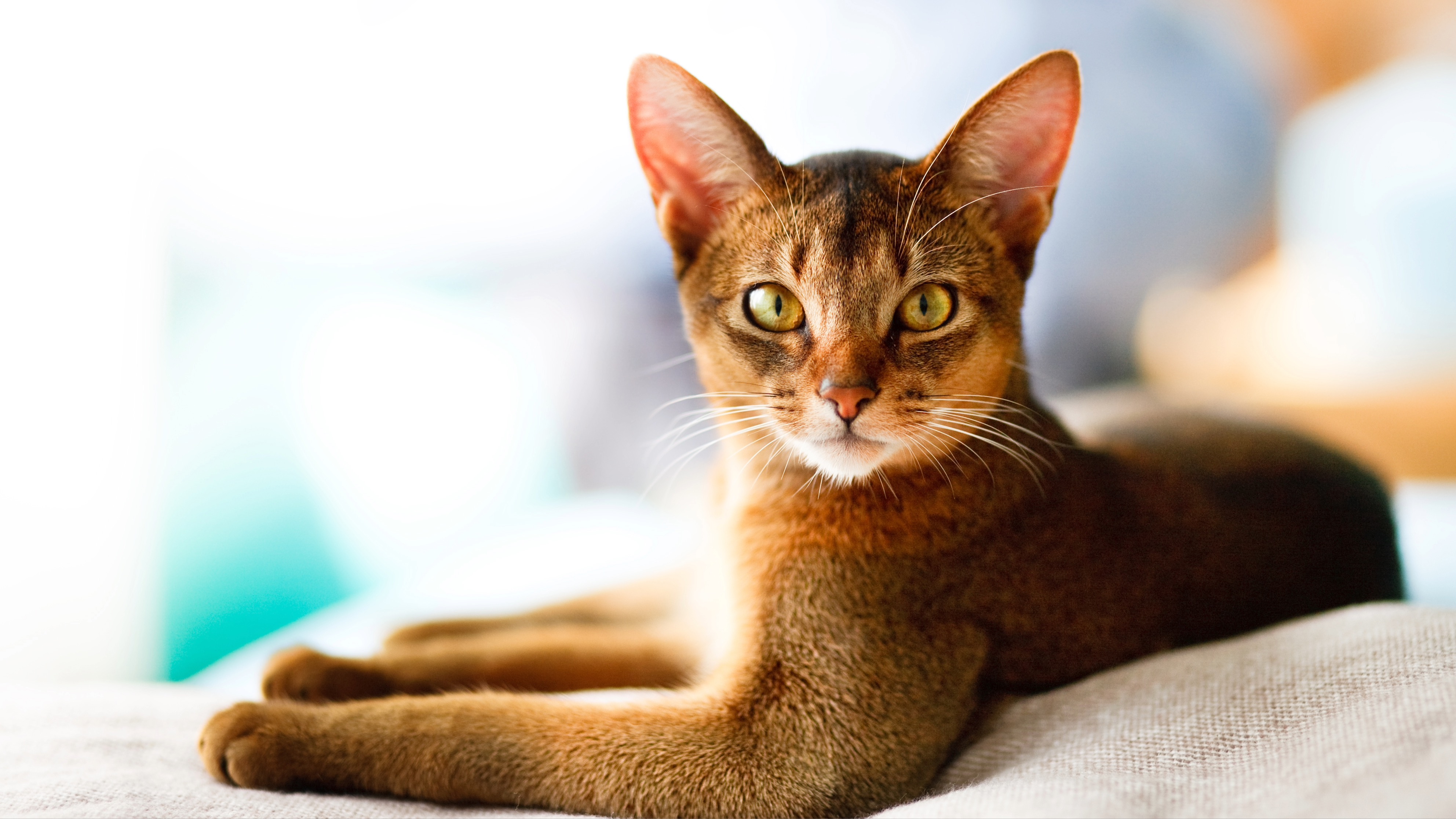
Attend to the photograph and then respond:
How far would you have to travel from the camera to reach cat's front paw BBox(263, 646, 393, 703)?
1.24 meters

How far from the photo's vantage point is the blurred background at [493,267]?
153 centimetres

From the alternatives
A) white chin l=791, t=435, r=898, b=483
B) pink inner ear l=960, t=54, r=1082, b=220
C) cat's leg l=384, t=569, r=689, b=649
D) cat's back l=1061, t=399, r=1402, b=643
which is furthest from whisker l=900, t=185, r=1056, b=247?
cat's leg l=384, t=569, r=689, b=649

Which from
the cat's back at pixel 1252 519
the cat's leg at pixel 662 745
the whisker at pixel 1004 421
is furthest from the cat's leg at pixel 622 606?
the cat's back at pixel 1252 519

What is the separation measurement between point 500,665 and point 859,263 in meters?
0.84

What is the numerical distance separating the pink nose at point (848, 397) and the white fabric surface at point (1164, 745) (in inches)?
16.7

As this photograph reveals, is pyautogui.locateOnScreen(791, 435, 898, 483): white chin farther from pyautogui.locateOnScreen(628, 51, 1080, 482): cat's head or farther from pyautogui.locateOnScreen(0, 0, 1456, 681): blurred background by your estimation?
pyautogui.locateOnScreen(0, 0, 1456, 681): blurred background

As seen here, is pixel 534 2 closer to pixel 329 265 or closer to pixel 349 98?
pixel 349 98

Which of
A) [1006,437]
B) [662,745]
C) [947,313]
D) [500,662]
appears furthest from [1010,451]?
[500,662]

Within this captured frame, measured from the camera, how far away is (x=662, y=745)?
1.01 metres

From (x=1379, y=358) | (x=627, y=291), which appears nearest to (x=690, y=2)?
(x=627, y=291)

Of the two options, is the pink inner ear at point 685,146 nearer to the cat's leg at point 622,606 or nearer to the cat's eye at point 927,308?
the cat's eye at point 927,308

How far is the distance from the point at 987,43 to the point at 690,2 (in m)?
1.24

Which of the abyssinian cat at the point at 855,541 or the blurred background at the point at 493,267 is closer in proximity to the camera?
the abyssinian cat at the point at 855,541

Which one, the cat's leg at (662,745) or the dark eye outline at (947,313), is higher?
the dark eye outline at (947,313)
